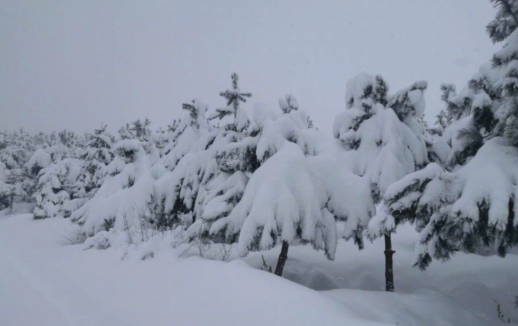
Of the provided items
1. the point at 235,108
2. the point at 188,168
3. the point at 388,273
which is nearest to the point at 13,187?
the point at 188,168

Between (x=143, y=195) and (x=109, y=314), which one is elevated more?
(x=143, y=195)

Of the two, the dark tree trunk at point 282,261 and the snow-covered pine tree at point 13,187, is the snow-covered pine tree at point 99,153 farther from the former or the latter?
the snow-covered pine tree at point 13,187

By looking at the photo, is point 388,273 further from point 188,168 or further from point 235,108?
point 188,168

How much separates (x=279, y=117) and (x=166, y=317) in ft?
18.8

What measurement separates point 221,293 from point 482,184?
440 cm

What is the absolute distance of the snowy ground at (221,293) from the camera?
417cm

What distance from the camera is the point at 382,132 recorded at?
8219 mm

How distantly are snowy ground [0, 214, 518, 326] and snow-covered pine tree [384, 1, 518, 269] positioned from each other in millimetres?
1859

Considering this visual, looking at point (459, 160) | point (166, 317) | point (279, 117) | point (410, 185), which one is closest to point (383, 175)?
point (459, 160)

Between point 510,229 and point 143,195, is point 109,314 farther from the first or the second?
point 143,195

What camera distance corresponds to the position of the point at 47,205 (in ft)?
86.3

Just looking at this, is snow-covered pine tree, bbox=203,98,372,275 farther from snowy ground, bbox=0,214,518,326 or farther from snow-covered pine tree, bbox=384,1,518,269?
snow-covered pine tree, bbox=384,1,518,269

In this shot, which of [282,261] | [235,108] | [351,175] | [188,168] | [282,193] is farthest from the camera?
[188,168]

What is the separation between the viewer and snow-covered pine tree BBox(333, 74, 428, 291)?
25.5 ft
